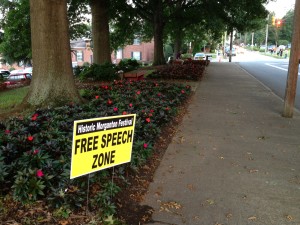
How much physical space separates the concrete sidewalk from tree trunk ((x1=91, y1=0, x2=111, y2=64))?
31.8 feet

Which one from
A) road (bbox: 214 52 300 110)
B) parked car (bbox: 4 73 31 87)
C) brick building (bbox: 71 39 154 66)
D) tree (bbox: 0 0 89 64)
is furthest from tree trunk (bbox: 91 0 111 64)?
brick building (bbox: 71 39 154 66)

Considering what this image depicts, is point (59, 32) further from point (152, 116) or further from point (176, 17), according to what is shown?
point (176, 17)

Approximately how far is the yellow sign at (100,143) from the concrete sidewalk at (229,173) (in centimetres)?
78

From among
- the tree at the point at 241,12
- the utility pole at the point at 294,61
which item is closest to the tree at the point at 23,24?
the tree at the point at 241,12

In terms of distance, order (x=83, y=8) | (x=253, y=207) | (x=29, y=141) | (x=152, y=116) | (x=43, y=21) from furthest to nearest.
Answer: (x=83, y=8) < (x=43, y=21) < (x=152, y=116) < (x=29, y=141) < (x=253, y=207)

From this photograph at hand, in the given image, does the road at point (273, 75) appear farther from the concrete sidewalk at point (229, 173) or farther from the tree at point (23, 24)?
the tree at point (23, 24)

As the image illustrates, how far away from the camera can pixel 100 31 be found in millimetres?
16641

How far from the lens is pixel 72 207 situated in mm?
3238

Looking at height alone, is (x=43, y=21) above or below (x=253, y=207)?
above

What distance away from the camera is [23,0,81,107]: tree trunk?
24.2ft

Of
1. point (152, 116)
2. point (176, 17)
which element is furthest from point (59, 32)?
point (176, 17)

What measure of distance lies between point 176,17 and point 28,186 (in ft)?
79.3

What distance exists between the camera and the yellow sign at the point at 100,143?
2910mm

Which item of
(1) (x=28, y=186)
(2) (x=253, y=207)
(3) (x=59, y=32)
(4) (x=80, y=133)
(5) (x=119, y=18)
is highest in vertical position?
(5) (x=119, y=18)
